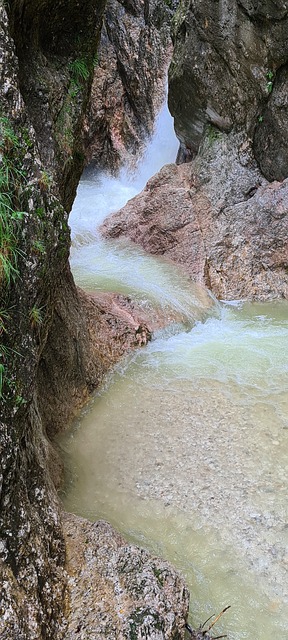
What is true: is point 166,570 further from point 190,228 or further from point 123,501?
point 190,228

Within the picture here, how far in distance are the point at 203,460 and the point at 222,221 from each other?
575 centimetres

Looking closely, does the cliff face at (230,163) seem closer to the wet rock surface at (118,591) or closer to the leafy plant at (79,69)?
the leafy plant at (79,69)

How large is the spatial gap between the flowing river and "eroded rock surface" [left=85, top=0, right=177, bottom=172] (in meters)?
9.12

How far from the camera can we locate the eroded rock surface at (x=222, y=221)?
338 inches

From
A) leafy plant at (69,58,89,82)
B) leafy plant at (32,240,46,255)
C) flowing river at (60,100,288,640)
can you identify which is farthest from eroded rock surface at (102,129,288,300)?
leafy plant at (32,240,46,255)

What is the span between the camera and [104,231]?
34.6 ft

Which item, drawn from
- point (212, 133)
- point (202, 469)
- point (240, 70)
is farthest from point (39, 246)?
point (212, 133)

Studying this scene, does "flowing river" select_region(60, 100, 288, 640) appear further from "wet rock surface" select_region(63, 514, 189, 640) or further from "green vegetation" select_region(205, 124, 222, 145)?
"green vegetation" select_region(205, 124, 222, 145)

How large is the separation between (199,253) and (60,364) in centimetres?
475

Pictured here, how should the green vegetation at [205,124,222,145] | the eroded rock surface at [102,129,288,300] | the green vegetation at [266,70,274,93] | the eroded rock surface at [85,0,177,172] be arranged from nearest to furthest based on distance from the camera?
the green vegetation at [266,70,274,93] < the eroded rock surface at [102,129,288,300] < the green vegetation at [205,124,222,145] < the eroded rock surface at [85,0,177,172]

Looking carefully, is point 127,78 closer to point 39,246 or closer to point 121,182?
point 121,182

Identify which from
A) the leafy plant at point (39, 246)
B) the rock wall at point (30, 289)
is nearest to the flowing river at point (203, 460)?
the rock wall at point (30, 289)

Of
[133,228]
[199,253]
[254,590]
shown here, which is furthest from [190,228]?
[254,590]

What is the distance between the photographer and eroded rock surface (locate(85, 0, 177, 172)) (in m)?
14.8
